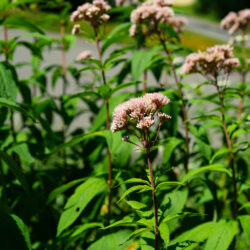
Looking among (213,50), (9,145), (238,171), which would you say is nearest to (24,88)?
(9,145)

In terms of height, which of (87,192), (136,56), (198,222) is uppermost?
(136,56)

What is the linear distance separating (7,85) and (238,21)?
232cm

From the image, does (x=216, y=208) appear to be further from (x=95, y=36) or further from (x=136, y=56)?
(x=95, y=36)

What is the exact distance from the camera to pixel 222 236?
61.6 inches

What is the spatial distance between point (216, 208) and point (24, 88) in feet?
4.56

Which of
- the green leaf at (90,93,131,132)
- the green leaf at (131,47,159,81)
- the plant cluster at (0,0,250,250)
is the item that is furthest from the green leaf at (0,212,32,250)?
the green leaf at (131,47,159,81)

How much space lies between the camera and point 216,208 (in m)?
1.88

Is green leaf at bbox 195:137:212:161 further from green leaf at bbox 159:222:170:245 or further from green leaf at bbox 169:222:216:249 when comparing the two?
green leaf at bbox 159:222:170:245

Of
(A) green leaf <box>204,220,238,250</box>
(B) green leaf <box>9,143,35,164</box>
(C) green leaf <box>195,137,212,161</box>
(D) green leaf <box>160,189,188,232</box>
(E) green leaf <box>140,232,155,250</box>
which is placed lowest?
(A) green leaf <box>204,220,238,250</box>

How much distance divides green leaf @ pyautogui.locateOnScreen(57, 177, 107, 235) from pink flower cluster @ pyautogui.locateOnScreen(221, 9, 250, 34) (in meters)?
2.19

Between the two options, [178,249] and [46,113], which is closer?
[178,249]

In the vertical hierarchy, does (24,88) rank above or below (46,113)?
above

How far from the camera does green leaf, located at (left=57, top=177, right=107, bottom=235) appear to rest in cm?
165

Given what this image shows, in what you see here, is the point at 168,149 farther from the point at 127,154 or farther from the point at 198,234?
the point at 198,234
